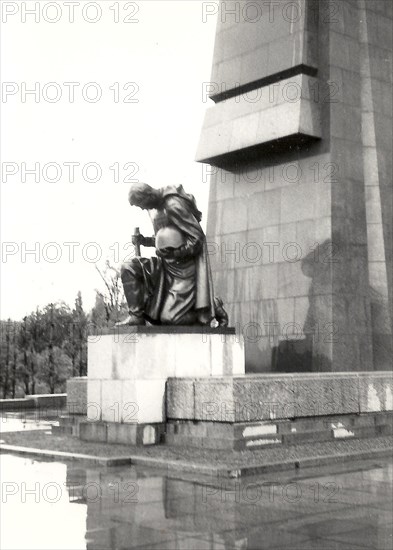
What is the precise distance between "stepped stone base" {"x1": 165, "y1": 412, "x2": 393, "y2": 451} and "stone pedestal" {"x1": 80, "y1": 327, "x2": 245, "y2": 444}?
474 millimetres

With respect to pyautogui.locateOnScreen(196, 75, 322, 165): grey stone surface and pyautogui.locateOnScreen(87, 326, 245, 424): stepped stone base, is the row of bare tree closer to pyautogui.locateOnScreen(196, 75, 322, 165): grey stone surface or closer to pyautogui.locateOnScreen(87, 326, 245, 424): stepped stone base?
pyautogui.locateOnScreen(196, 75, 322, 165): grey stone surface

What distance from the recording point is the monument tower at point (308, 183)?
552 inches

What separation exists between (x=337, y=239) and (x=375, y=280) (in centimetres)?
114

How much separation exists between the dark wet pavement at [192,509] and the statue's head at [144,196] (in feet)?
14.1

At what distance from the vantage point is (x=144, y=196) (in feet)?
38.0

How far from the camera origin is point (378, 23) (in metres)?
15.4

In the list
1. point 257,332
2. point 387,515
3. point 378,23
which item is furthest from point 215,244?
point 387,515

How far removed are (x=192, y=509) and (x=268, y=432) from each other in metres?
3.60

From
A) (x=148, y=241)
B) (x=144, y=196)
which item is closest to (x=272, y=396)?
(x=148, y=241)

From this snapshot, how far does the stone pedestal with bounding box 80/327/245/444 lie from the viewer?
34.5 feet

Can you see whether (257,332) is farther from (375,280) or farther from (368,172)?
(368,172)

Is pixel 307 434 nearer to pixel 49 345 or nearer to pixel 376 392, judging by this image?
pixel 376 392

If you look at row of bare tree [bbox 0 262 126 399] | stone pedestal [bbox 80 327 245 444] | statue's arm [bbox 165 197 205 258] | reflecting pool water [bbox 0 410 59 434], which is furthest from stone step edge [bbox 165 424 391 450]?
row of bare tree [bbox 0 262 126 399]

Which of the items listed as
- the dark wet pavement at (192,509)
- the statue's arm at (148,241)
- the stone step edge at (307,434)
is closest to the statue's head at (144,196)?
the statue's arm at (148,241)
